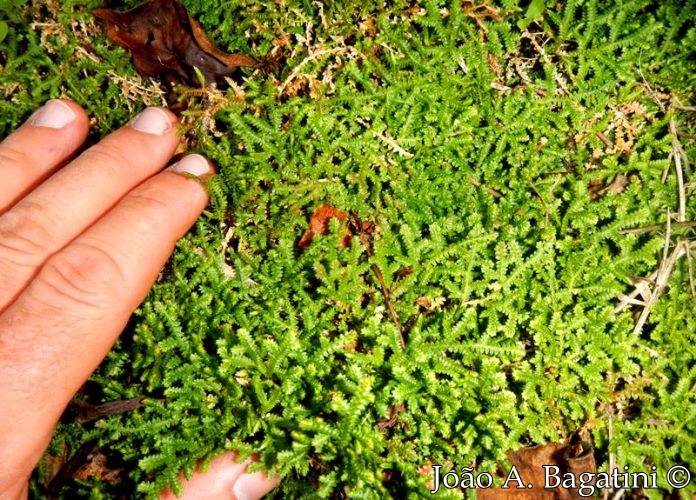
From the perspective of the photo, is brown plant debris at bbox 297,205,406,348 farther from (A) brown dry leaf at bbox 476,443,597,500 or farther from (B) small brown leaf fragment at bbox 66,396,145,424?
(A) brown dry leaf at bbox 476,443,597,500

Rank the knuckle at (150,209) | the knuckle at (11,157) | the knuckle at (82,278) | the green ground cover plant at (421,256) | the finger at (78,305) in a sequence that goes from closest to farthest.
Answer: the finger at (78,305) < the knuckle at (82,278) < the green ground cover plant at (421,256) < the knuckle at (150,209) < the knuckle at (11,157)

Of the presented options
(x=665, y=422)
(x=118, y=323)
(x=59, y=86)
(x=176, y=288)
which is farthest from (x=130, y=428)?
(x=665, y=422)

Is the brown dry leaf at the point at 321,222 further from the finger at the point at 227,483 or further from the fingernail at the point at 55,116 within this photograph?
the fingernail at the point at 55,116

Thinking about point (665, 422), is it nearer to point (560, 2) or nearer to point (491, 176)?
point (491, 176)

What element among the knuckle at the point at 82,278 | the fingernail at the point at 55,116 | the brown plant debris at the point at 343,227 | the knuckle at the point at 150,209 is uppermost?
the fingernail at the point at 55,116

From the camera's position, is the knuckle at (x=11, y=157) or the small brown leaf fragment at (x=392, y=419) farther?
the knuckle at (x=11, y=157)

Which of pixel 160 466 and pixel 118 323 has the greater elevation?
pixel 118 323

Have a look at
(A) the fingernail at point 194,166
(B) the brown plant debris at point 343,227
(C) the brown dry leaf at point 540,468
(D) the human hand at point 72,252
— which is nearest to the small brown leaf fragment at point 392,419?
(C) the brown dry leaf at point 540,468

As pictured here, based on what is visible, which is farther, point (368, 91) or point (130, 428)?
point (368, 91)
